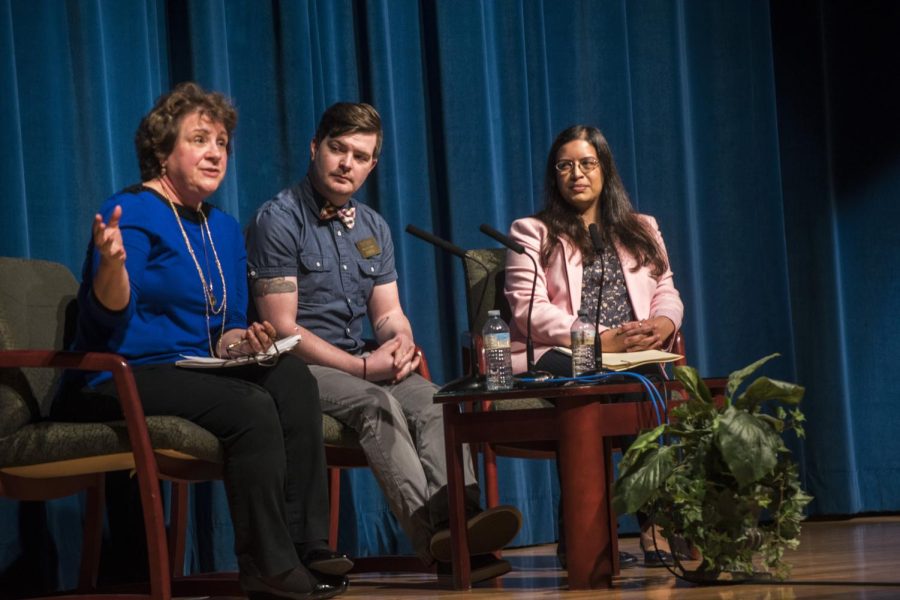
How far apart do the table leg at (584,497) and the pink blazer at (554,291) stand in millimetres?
759

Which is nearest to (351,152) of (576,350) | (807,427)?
(576,350)

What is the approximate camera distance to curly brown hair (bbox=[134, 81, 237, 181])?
2.95m

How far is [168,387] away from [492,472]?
3.95ft

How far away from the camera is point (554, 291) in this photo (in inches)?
139

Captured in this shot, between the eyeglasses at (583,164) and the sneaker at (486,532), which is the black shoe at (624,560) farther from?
the eyeglasses at (583,164)

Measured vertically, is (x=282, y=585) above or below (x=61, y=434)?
below

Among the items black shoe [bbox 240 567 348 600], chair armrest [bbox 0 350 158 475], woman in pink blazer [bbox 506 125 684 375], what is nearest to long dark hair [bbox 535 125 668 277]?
woman in pink blazer [bbox 506 125 684 375]

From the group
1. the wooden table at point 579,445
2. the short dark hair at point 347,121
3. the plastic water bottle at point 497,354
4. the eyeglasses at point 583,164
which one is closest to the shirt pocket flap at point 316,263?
the short dark hair at point 347,121

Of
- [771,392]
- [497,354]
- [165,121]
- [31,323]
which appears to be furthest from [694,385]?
[31,323]

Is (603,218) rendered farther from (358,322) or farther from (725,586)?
(725,586)

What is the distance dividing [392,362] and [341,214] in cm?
47

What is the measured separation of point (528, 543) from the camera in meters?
4.12

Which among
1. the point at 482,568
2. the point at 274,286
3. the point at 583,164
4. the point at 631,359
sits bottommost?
the point at 482,568

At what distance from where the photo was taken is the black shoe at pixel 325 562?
8.71 ft
